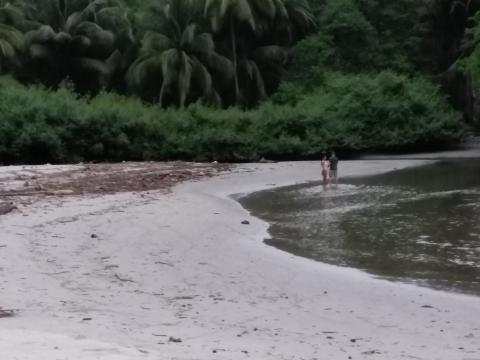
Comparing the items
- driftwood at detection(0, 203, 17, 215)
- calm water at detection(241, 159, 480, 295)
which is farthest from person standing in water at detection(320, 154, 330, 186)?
driftwood at detection(0, 203, 17, 215)

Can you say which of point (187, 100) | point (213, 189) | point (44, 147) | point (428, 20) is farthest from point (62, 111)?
point (428, 20)

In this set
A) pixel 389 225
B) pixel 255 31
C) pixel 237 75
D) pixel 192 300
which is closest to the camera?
pixel 192 300

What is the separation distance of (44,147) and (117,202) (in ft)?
61.6

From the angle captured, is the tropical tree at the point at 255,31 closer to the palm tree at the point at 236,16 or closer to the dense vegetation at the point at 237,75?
the palm tree at the point at 236,16

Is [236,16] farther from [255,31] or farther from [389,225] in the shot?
[389,225]

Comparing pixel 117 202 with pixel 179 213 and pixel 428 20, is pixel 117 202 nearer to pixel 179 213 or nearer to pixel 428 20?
pixel 179 213

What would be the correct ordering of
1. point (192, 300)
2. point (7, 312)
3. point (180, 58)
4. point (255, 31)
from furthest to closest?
point (255, 31) → point (180, 58) → point (192, 300) → point (7, 312)

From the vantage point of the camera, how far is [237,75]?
5466 centimetres

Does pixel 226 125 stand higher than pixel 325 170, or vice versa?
pixel 226 125

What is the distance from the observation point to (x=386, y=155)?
4603cm

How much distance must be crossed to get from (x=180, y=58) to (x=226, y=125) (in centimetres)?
921

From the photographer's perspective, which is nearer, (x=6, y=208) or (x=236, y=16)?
(x=6, y=208)

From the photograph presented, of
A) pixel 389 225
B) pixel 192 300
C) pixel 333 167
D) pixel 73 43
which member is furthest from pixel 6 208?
pixel 73 43

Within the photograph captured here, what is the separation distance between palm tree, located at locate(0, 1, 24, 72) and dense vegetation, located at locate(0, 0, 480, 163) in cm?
9
